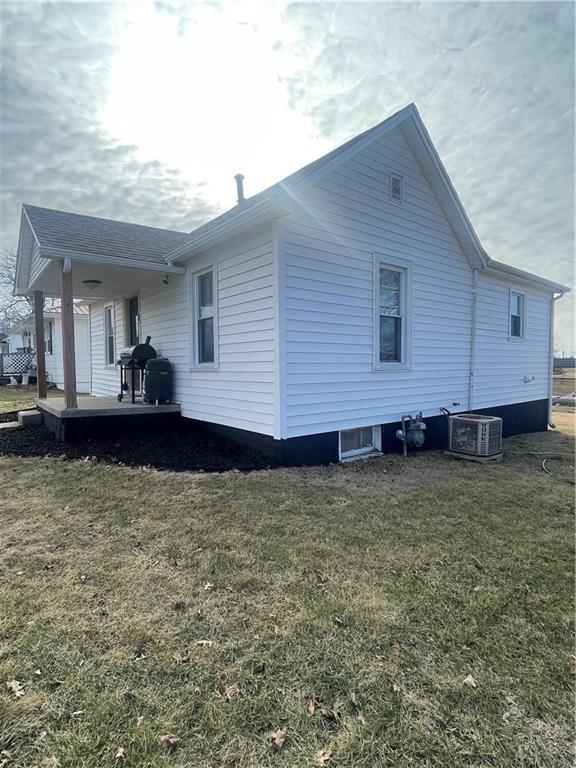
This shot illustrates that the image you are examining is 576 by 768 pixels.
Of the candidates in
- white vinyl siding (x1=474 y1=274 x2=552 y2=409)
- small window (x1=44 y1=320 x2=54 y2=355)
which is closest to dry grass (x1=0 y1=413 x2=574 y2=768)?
white vinyl siding (x1=474 y1=274 x2=552 y2=409)

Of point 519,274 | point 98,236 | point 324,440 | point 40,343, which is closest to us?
point 324,440

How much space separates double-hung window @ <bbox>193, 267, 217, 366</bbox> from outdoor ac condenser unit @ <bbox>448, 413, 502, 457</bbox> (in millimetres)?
4343

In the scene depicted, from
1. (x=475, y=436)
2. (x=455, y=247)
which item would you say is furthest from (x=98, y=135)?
(x=475, y=436)

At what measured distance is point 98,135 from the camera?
1002 cm

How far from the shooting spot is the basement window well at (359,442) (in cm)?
643

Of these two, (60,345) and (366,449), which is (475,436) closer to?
(366,449)

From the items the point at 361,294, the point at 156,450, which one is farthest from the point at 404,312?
the point at 156,450

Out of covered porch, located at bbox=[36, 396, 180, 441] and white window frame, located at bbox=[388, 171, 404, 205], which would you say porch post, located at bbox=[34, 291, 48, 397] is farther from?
white window frame, located at bbox=[388, 171, 404, 205]

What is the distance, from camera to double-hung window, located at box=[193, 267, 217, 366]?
6984 millimetres

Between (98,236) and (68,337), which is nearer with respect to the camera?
(68,337)

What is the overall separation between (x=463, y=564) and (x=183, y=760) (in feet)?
7.74

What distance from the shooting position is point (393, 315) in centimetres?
695

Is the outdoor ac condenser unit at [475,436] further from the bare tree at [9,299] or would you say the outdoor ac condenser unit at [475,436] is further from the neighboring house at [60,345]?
the bare tree at [9,299]

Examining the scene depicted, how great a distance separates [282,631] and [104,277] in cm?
772
